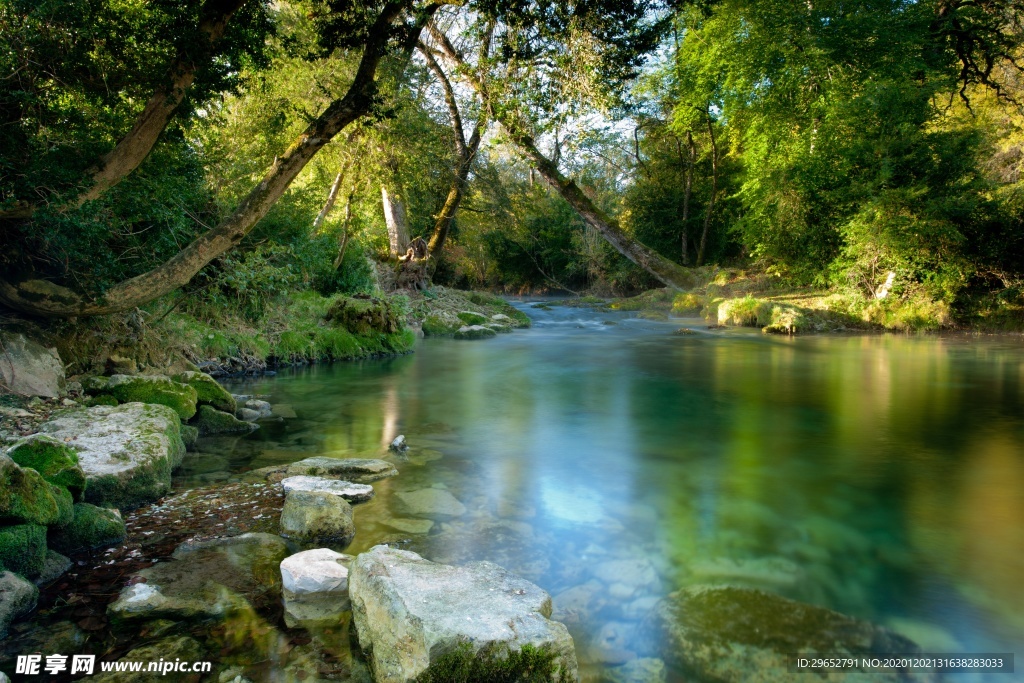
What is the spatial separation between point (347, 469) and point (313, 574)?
226 cm

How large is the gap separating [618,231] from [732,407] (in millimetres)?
8812

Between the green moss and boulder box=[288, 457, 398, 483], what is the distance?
10.6 ft

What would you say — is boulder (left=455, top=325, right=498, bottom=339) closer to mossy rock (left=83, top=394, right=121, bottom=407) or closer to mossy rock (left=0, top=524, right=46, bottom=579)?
mossy rock (left=83, top=394, right=121, bottom=407)

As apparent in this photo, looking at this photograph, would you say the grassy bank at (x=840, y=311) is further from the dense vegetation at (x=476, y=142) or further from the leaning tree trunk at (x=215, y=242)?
the leaning tree trunk at (x=215, y=242)

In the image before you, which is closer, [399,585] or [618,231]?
[399,585]

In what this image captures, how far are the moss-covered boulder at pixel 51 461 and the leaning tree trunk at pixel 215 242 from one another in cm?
290

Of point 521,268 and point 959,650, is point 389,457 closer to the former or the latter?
point 959,650

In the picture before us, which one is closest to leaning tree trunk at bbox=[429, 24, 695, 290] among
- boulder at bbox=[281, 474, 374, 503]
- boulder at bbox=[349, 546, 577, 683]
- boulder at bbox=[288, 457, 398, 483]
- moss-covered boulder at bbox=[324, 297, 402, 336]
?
moss-covered boulder at bbox=[324, 297, 402, 336]

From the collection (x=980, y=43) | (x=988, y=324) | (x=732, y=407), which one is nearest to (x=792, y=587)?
(x=732, y=407)

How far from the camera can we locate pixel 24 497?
338 centimetres

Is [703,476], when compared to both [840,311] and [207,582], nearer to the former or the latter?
[207,582]

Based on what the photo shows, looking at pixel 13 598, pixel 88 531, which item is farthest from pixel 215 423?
pixel 13 598

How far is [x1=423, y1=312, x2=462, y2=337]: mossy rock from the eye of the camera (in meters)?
20.0

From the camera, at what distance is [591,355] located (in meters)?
15.8
